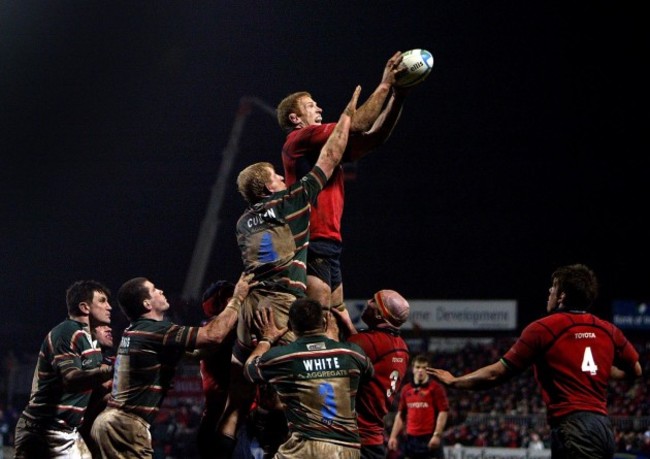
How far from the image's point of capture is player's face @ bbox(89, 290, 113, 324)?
29.9 feet

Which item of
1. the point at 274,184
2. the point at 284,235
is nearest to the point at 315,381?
the point at 284,235

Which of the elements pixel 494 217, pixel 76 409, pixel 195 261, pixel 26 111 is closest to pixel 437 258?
pixel 494 217

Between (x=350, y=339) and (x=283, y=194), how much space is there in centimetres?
170

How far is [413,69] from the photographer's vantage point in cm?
761

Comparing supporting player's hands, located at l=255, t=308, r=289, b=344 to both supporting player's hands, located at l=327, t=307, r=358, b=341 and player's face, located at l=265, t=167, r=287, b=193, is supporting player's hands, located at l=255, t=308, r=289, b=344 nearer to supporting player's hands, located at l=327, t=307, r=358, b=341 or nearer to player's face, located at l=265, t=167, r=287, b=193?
supporting player's hands, located at l=327, t=307, r=358, b=341

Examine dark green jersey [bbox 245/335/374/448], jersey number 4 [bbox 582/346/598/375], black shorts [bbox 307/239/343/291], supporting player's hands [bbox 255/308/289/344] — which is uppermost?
black shorts [bbox 307/239/343/291]

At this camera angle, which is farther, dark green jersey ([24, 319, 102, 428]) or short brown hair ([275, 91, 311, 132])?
dark green jersey ([24, 319, 102, 428])

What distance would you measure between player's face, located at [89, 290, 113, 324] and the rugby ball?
3.71 meters

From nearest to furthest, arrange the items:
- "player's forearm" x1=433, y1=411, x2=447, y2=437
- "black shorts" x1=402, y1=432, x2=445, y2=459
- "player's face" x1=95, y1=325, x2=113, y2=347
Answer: "player's face" x1=95, y1=325, x2=113, y2=347 < "player's forearm" x1=433, y1=411, x2=447, y2=437 < "black shorts" x1=402, y1=432, x2=445, y2=459

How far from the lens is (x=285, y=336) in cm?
762

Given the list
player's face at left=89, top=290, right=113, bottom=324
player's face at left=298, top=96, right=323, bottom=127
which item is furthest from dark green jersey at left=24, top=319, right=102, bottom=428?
player's face at left=298, top=96, right=323, bottom=127

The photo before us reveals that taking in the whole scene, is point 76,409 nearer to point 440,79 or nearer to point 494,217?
point 440,79

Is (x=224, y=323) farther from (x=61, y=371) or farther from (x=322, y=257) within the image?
(x=61, y=371)

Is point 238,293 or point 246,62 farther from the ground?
point 246,62
